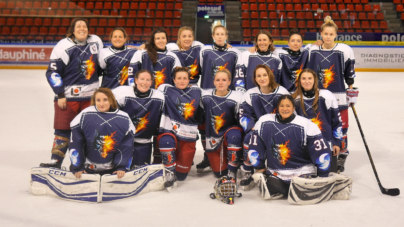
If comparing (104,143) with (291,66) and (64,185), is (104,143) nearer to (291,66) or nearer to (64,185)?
(64,185)

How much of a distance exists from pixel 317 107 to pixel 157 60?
Result: 1.39 metres

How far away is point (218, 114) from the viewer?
3.33 m

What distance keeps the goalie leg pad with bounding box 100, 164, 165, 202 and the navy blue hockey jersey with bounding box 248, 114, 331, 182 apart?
0.69 metres

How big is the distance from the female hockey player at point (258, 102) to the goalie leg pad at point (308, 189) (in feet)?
1.48

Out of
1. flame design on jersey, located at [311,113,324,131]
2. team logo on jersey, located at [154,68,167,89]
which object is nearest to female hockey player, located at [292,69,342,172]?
flame design on jersey, located at [311,113,324,131]

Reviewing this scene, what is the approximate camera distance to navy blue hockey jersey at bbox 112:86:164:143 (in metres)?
3.23

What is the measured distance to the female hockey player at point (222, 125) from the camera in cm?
325

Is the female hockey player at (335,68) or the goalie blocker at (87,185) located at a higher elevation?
the female hockey player at (335,68)

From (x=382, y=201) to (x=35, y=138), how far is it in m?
3.45

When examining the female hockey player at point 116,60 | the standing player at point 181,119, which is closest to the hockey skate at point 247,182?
the standing player at point 181,119

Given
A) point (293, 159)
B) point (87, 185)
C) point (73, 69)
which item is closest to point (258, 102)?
point (293, 159)

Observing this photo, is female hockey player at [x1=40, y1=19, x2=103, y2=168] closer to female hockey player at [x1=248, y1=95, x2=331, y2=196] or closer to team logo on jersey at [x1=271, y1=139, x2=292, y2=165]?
female hockey player at [x1=248, y1=95, x2=331, y2=196]

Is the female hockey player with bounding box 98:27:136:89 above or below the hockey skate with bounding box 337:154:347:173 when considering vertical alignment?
above

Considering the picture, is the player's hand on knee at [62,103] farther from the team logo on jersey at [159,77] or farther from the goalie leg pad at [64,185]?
the team logo on jersey at [159,77]
